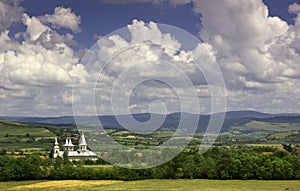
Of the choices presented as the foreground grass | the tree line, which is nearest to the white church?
the tree line

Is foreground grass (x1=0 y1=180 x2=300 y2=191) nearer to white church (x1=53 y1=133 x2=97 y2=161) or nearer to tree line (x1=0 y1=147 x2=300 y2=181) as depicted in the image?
tree line (x1=0 y1=147 x2=300 y2=181)

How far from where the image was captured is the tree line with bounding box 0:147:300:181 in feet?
221

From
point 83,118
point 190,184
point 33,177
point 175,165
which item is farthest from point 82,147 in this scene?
point 83,118

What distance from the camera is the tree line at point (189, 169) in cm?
6750

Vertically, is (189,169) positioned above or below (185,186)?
above

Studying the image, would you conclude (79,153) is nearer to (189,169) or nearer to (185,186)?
(189,169)

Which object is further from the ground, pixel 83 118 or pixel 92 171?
pixel 83 118

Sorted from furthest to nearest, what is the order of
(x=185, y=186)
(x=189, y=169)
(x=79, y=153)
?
(x=79, y=153) → (x=189, y=169) → (x=185, y=186)

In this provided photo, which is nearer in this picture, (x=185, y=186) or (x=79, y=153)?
(x=185, y=186)

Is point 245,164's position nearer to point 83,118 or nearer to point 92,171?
point 92,171

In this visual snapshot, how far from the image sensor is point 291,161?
68.8 metres

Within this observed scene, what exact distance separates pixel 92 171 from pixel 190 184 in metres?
19.6

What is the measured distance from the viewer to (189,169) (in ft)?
229

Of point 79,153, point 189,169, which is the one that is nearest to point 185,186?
point 189,169
